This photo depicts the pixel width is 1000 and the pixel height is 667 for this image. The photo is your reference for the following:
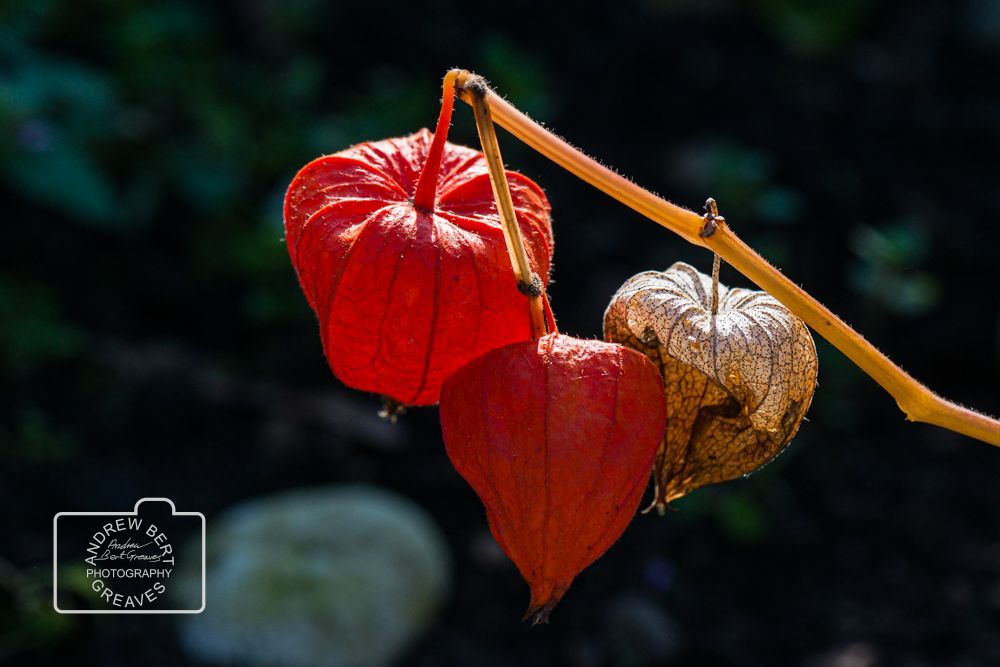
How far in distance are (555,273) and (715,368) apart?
2.52 meters

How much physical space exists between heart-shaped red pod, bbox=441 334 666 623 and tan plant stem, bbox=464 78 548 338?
0.06 meters

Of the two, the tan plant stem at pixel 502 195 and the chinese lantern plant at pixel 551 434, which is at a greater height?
the tan plant stem at pixel 502 195

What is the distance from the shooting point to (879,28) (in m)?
4.65

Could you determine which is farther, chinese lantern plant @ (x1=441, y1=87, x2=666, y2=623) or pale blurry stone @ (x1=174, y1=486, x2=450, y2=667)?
pale blurry stone @ (x1=174, y1=486, x2=450, y2=667)

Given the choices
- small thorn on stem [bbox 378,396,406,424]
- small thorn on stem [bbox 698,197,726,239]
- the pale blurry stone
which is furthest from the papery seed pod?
Answer: the pale blurry stone

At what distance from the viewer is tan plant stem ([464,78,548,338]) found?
99 centimetres

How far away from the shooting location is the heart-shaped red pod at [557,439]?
1.01m

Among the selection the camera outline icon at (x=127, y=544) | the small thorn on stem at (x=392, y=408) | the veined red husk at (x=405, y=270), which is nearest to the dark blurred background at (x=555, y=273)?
the camera outline icon at (x=127, y=544)

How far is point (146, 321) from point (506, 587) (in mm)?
1382

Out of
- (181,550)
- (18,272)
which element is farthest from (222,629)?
(18,272)

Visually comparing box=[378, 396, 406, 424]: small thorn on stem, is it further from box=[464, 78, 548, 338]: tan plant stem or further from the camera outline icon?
the camera outline icon

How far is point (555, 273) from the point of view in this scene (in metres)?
3.60

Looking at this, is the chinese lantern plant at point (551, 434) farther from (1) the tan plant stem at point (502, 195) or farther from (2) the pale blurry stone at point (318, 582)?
(2) the pale blurry stone at point (318, 582)

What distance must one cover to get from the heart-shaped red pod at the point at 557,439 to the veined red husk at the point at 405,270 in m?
0.07
